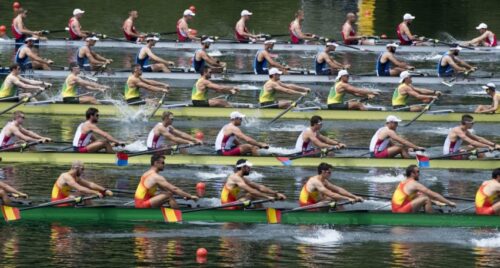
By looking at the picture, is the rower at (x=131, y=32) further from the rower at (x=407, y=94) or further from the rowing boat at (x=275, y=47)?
the rower at (x=407, y=94)

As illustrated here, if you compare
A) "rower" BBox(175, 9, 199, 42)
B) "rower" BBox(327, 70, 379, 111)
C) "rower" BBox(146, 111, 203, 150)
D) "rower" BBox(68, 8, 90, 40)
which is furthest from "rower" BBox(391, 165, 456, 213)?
"rower" BBox(68, 8, 90, 40)

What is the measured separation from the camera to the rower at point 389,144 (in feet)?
115

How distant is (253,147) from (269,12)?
27.1 m

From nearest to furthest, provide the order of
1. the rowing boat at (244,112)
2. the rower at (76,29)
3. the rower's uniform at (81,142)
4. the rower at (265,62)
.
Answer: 1. the rower's uniform at (81,142)
2. the rowing boat at (244,112)
3. the rower at (265,62)
4. the rower at (76,29)

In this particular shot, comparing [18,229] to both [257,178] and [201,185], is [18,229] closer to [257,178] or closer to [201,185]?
[201,185]

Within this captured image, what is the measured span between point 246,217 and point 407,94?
1276cm

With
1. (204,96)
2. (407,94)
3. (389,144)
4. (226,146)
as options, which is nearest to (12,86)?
(204,96)

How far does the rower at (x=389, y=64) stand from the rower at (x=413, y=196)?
53.9ft

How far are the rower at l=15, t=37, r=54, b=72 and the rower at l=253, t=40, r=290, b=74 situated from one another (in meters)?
6.09

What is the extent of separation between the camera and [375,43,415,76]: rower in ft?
150

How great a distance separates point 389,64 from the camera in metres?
46.2

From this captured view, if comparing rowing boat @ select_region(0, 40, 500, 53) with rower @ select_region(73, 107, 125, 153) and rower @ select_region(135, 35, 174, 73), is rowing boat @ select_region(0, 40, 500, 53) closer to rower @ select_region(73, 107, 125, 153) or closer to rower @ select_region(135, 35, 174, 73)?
rower @ select_region(135, 35, 174, 73)

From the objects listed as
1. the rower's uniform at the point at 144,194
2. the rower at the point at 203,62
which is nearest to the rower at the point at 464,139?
the rower's uniform at the point at 144,194

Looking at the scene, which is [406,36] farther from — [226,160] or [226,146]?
[226,160]
